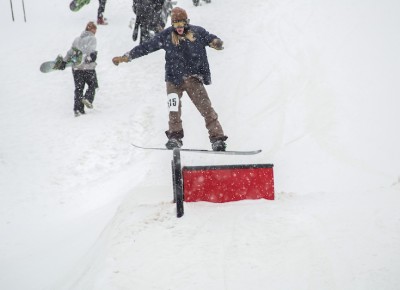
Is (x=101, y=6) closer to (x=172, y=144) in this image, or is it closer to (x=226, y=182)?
(x=172, y=144)

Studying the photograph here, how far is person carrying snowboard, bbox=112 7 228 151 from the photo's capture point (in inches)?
183

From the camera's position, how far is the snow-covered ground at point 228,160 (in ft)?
9.68

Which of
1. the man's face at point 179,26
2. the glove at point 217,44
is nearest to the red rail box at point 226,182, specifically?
the glove at point 217,44

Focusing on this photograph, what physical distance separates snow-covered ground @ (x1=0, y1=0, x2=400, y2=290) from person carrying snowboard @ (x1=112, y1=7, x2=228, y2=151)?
894 millimetres

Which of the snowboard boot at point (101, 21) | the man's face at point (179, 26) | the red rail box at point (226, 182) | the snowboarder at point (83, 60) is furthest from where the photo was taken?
the snowboard boot at point (101, 21)

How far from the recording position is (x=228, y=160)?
18.3 ft

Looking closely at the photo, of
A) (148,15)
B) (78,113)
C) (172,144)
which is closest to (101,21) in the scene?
(148,15)

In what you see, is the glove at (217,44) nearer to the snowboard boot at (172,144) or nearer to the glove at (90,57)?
the snowboard boot at (172,144)

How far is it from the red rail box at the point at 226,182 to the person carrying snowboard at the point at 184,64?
637mm

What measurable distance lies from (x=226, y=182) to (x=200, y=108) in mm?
1221

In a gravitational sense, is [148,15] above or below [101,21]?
below

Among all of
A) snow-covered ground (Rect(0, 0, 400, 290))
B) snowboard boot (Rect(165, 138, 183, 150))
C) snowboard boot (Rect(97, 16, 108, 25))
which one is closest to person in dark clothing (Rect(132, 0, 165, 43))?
snow-covered ground (Rect(0, 0, 400, 290))

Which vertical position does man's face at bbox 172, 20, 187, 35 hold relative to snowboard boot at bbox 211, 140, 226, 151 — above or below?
above

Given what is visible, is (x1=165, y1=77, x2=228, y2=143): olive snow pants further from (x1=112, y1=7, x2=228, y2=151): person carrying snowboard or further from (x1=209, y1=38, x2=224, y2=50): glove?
(x1=209, y1=38, x2=224, y2=50): glove
